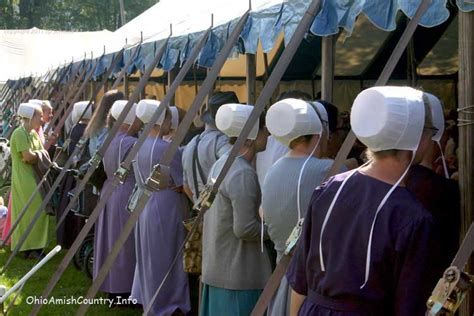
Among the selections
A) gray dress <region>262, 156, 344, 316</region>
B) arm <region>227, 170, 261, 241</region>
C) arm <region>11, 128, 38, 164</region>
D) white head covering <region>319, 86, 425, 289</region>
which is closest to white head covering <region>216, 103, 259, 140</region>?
arm <region>227, 170, 261, 241</region>

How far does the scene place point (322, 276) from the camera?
2746 millimetres

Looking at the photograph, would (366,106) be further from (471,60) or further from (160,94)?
(160,94)

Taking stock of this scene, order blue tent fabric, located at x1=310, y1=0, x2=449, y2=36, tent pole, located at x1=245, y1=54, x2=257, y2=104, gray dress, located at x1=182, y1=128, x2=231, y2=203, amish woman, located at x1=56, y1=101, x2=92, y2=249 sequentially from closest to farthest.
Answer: blue tent fabric, located at x1=310, y1=0, x2=449, y2=36 → gray dress, located at x1=182, y1=128, x2=231, y2=203 → tent pole, located at x1=245, y1=54, x2=257, y2=104 → amish woman, located at x1=56, y1=101, x2=92, y2=249

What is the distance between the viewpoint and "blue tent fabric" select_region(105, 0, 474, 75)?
369 centimetres

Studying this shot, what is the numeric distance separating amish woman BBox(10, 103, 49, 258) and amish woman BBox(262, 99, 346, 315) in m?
5.39

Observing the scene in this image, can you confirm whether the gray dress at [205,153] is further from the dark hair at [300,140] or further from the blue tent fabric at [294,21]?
the dark hair at [300,140]

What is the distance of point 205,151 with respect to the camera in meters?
5.55

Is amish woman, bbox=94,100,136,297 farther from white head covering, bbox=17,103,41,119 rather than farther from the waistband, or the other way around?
the waistband

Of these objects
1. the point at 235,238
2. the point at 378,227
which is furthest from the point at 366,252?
the point at 235,238

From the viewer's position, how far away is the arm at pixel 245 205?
441 cm

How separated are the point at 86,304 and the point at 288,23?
214 cm

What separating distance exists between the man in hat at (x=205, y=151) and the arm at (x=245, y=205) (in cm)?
102

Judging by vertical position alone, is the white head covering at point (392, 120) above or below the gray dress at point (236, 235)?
above

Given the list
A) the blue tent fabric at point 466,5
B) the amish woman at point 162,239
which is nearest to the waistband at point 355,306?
the blue tent fabric at point 466,5
